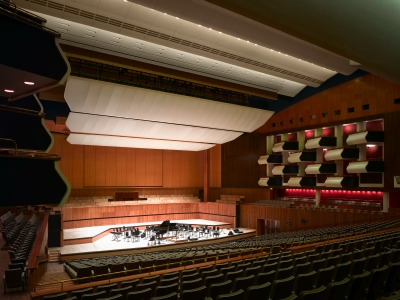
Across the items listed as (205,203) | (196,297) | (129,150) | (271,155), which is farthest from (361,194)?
(196,297)

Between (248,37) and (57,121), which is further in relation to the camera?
(57,121)

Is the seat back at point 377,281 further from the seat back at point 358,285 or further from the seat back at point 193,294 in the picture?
the seat back at point 193,294

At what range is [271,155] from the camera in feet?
68.7

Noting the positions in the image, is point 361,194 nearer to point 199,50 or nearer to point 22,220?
point 199,50

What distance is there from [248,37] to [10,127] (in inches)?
362

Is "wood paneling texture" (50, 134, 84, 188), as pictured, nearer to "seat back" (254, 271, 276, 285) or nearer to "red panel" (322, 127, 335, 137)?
"red panel" (322, 127, 335, 137)

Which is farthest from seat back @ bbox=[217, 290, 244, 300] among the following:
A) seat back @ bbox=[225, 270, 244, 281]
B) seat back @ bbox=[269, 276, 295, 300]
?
seat back @ bbox=[225, 270, 244, 281]

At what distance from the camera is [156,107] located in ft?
54.1

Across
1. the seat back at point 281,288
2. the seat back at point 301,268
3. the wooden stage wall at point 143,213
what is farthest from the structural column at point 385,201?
the seat back at point 281,288

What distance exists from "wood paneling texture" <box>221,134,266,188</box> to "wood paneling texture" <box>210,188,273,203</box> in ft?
0.97

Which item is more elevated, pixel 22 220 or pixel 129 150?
pixel 129 150

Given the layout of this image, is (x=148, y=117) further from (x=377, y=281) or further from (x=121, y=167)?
(x=377, y=281)

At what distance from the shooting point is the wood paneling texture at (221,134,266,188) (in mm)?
22219

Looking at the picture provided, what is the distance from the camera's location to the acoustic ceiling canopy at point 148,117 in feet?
48.6
